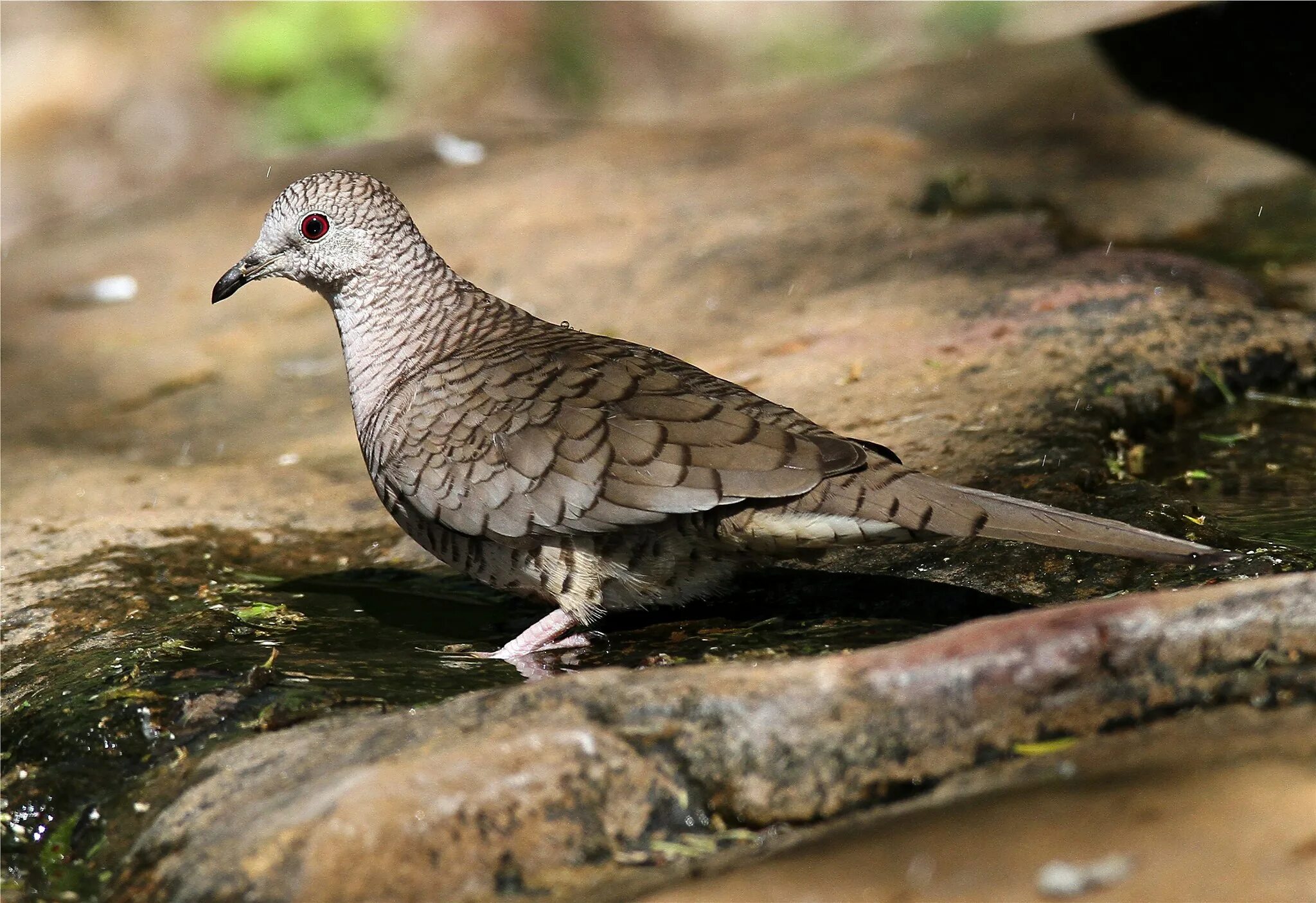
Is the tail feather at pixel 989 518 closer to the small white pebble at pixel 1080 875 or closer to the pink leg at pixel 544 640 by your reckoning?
the pink leg at pixel 544 640

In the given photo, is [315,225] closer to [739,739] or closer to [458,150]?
[739,739]

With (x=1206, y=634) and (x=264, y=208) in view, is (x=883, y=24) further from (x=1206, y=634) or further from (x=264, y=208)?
(x=1206, y=634)

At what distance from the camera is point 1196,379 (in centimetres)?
561

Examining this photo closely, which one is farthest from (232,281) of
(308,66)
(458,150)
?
(308,66)

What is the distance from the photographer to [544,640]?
4.37m

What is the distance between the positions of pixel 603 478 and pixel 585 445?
Result: 0.14 meters

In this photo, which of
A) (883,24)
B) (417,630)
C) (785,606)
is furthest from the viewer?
(883,24)

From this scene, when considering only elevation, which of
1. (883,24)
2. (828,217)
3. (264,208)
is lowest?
(828,217)

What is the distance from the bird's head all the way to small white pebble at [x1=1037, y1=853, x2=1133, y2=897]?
331cm

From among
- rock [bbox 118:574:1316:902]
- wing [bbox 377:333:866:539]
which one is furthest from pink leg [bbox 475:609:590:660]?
rock [bbox 118:574:1316:902]

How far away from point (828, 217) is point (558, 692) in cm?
526

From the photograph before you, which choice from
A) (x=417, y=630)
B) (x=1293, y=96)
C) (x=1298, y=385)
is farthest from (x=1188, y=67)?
(x=417, y=630)

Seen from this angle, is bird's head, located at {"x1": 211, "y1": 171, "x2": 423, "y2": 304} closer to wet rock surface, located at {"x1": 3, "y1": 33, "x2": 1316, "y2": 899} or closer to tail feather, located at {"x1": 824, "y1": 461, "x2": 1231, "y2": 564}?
wet rock surface, located at {"x1": 3, "y1": 33, "x2": 1316, "y2": 899}

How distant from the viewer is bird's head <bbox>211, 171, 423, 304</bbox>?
5.11m
